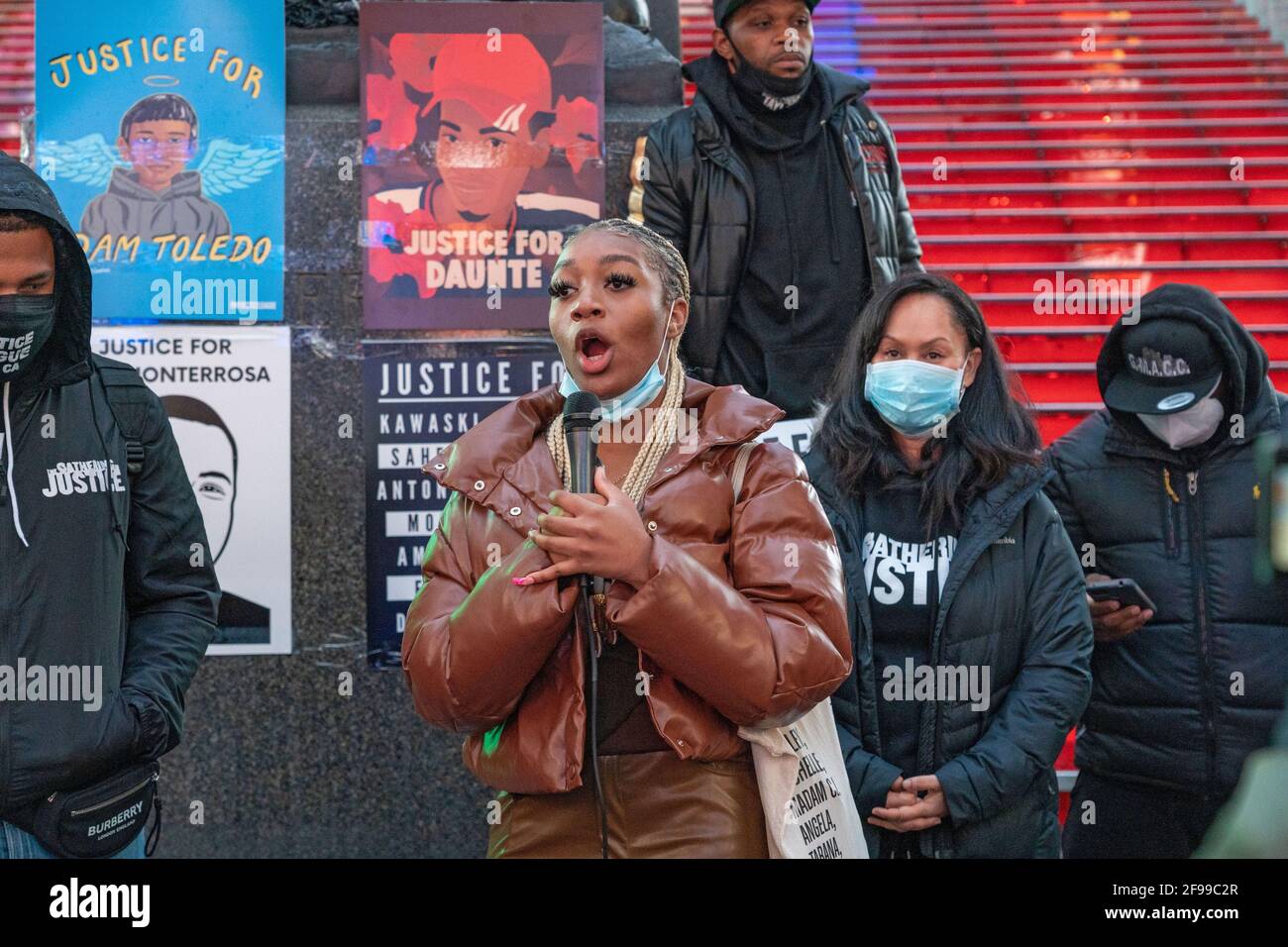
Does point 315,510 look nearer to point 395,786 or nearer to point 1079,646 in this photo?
point 395,786

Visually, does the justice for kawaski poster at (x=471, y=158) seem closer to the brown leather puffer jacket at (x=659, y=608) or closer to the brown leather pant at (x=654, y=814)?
the brown leather puffer jacket at (x=659, y=608)

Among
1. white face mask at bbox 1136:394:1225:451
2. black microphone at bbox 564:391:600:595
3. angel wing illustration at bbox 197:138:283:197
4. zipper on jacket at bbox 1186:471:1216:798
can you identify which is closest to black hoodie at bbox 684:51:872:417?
white face mask at bbox 1136:394:1225:451

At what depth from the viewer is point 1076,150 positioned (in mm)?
10539

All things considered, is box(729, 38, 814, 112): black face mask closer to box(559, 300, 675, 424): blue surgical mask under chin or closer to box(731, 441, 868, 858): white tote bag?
box(559, 300, 675, 424): blue surgical mask under chin

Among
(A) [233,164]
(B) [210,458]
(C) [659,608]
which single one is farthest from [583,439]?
(A) [233,164]

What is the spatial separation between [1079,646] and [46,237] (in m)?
2.69

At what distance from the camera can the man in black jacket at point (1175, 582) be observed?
3932 mm

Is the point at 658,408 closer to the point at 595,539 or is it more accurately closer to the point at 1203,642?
the point at 595,539

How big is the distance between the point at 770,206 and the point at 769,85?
1.37 feet

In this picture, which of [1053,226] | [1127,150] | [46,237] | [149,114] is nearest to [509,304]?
[149,114]

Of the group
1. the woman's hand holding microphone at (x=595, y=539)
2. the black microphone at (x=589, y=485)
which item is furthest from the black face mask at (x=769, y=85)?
the woman's hand holding microphone at (x=595, y=539)

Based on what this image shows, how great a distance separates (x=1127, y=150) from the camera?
10.5 metres

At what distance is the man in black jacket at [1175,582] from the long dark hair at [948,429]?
14.8 inches

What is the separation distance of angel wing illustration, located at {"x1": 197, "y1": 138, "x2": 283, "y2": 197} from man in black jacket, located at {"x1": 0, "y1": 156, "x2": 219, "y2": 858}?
207 cm
